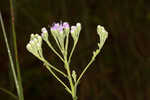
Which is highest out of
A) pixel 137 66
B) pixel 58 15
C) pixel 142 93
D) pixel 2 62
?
pixel 58 15

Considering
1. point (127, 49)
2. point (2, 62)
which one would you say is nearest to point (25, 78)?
point (2, 62)

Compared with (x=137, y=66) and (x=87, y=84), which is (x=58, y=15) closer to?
(x=87, y=84)

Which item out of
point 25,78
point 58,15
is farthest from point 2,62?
point 58,15

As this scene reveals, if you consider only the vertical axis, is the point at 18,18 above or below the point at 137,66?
above

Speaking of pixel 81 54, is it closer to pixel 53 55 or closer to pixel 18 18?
pixel 53 55

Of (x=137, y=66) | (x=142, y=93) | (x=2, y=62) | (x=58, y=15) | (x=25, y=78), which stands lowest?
(x=142, y=93)
